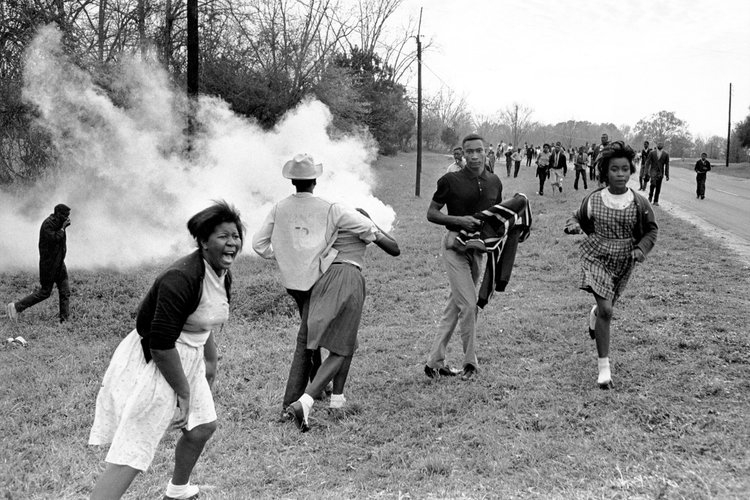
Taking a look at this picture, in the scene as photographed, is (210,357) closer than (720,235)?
Yes

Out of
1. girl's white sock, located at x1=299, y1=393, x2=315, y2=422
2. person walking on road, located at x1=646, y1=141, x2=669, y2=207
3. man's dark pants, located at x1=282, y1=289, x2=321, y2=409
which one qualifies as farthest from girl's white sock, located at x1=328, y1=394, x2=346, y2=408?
person walking on road, located at x1=646, y1=141, x2=669, y2=207

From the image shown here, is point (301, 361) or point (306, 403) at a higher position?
point (301, 361)

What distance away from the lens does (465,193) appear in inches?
200

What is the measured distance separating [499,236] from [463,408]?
1390 millimetres

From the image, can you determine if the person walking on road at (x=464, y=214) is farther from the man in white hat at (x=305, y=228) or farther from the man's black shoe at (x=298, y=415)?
the man's black shoe at (x=298, y=415)

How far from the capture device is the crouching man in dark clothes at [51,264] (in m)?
8.30

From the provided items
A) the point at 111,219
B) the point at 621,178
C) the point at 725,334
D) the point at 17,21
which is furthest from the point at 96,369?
the point at 17,21

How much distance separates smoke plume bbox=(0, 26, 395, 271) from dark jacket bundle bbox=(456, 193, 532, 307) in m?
6.39

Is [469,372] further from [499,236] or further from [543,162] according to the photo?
[543,162]

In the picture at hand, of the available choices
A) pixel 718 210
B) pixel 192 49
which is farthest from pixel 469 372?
pixel 718 210

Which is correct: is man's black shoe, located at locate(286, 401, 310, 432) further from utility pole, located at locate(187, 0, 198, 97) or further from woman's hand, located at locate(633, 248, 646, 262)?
utility pole, located at locate(187, 0, 198, 97)

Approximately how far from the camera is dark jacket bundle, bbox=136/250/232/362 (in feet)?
9.21

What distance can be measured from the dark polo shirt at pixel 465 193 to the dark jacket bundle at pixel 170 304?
Answer: 2.58 m

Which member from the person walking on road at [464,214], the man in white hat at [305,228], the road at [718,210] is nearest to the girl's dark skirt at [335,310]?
the man in white hat at [305,228]
